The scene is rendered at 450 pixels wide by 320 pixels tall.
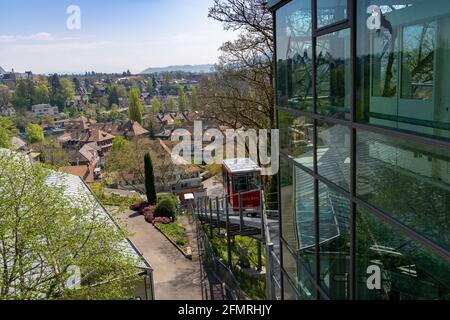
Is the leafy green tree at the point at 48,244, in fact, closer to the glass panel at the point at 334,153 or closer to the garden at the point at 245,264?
the garden at the point at 245,264

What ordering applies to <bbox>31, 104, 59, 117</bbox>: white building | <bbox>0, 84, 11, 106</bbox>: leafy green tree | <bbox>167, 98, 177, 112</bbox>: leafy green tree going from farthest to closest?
<bbox>167, 98, 177, 112</bbox>: leafy green tree
<bbox>31, 104, 59, 117</bbox>: white building
<bbox>0, 84, 11, 106</bbox>: leafy green tree

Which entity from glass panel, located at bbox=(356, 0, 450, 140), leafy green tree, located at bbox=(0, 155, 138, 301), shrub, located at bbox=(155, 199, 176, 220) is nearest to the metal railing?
leafy green tree, located at bbox=(0, 155, 138, 301)

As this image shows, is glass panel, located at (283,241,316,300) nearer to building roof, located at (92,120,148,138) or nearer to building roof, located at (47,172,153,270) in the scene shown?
building roof, located at (47,172,153,270)

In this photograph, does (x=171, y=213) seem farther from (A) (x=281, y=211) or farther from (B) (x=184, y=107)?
(B) (x=184, y=107)

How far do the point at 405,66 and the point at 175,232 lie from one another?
2290 centimetres

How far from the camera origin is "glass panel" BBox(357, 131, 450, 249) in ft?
9.96

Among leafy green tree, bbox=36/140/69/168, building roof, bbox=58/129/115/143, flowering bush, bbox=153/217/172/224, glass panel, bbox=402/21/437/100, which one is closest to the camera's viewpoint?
glass panel, bbox=402/21/437/100

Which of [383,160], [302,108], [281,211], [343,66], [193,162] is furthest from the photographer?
[193,162]

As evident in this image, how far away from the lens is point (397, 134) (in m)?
3.38

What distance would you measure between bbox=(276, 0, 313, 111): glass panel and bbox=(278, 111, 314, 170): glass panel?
18 centimetres

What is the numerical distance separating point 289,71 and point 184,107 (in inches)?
4486

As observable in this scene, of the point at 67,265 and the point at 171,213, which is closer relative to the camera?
the point at 67,265

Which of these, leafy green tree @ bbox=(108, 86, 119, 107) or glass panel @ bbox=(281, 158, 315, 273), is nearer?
glass panel @ bbox=(281, 158, 315, 273)
